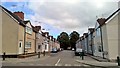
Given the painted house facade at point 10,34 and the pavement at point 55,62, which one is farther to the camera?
the painted house facade at point 10,34

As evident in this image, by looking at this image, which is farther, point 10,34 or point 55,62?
point 10,34

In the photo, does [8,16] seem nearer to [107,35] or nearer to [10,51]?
[10,51]

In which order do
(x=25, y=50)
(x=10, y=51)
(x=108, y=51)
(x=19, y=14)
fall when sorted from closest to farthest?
1. (x=108, y=51)
2. (x=10, y=51)
3. (x=25, y=50)
4. (x=19, y=14)

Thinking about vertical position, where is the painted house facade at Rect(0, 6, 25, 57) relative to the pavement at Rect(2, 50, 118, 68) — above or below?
above

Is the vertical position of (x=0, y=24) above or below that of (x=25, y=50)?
above

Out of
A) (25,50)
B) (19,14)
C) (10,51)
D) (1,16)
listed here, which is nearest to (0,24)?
(1,16)

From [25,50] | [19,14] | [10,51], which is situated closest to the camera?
[10,51]

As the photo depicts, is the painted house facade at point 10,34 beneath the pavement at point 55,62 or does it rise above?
above

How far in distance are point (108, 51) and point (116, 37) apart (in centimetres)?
236

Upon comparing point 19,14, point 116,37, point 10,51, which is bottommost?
point 10,51

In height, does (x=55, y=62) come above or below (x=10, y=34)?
below

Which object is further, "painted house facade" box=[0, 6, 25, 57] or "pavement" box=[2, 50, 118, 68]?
"painted house facade" box=[0, 6, 25, 57]

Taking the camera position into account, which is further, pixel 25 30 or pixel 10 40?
pixel 25 30

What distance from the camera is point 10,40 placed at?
108 feet
